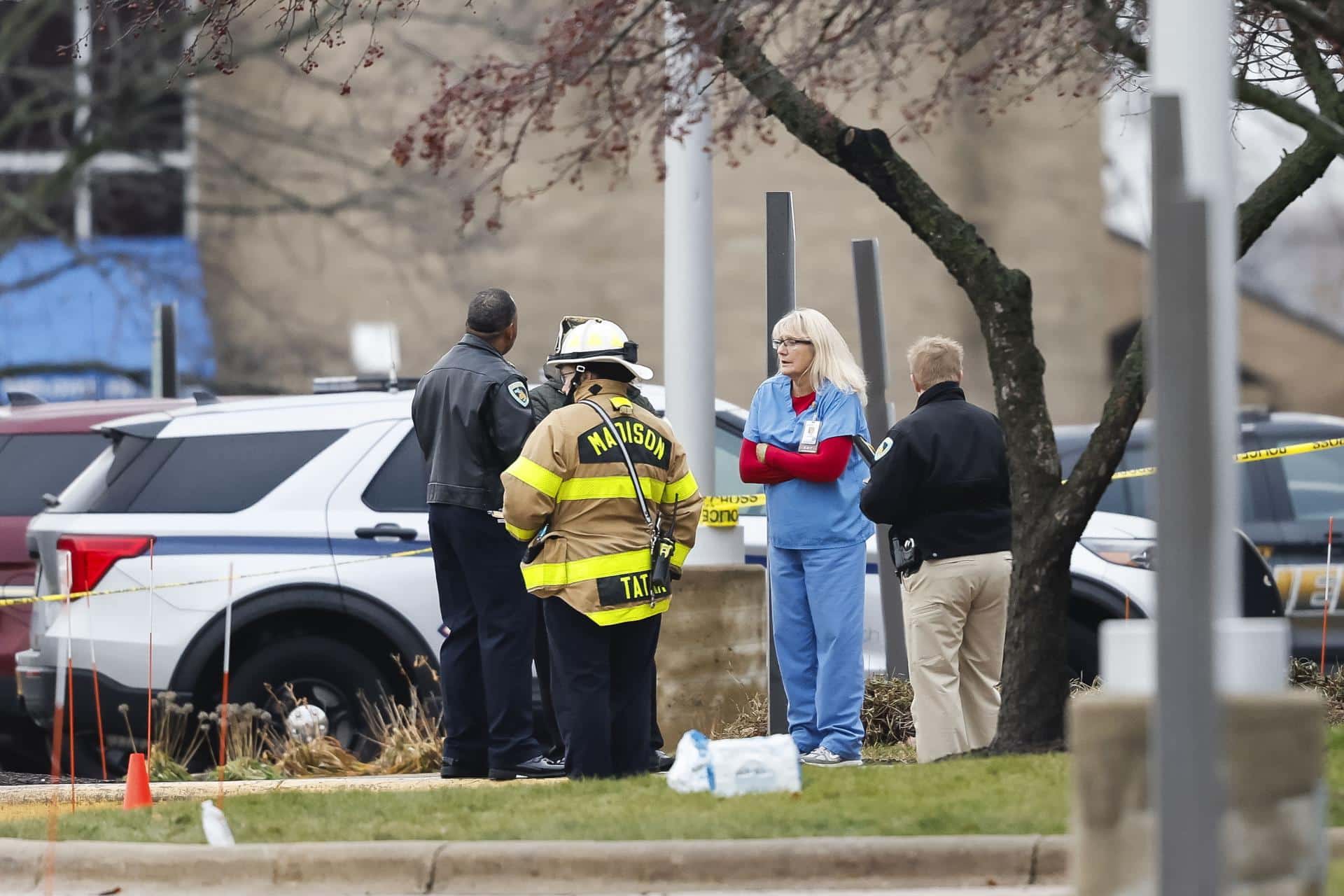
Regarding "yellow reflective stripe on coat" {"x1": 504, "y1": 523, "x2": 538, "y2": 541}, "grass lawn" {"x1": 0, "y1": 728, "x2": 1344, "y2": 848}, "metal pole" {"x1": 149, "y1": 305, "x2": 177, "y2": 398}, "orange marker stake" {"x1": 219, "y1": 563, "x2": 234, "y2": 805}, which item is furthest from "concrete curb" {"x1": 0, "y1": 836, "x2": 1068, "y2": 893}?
"metal pole" {"x1": 149, "y1": 305, "x2": 177, "y2": 398}

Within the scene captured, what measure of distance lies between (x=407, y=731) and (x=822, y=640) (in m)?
1.99

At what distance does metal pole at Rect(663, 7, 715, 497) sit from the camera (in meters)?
9.27

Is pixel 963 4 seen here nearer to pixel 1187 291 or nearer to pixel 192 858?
pixel 1187 291

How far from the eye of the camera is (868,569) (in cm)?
1008

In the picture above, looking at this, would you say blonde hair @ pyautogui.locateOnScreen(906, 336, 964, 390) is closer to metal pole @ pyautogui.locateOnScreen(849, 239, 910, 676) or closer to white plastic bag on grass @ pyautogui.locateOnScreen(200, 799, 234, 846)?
metal pole @ pyautogui.locateOnScreen(849, 239, 910, 676)

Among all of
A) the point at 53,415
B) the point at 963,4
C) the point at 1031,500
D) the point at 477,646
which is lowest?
the point at 477,646

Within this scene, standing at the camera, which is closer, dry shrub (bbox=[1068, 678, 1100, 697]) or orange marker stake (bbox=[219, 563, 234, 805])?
orange marker stake (bbox=[219, 563, 234, 805])

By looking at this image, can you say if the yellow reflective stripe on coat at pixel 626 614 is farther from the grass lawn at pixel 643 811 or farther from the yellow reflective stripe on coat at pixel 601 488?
the grass lawn at pixel 643 811

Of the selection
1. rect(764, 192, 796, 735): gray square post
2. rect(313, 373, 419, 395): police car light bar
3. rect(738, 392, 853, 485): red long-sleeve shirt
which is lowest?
rect(738, 392, 853, 485): red long-sleeve shirt

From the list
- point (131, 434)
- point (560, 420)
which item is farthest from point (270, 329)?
point (560, 420)

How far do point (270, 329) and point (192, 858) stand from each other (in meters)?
16.1

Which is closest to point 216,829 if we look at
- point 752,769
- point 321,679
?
point 752,769

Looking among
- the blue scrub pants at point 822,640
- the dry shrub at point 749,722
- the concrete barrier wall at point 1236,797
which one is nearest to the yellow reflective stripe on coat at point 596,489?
the blue scrub pants at point 822,640

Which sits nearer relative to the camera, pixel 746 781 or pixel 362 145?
pixel 746 781
